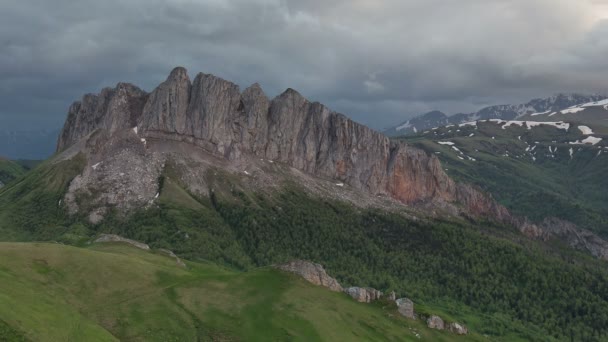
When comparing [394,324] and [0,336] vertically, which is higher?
[0,336]

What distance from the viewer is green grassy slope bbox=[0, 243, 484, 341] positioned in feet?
280

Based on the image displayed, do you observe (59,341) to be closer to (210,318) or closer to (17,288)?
(17,288)

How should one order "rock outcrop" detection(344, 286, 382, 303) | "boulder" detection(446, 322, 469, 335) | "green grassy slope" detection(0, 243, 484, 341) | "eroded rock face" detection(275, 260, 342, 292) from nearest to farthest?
"green grassy slope" detection(0, 243, 484, 341), "eroded rock face" detection(275, 260, 342, 292), "rock outcrop" detection(344, 286, 382, 303), "boulder" detection(446, 322, 469, 335)

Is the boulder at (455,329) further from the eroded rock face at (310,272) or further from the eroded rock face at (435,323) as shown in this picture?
the eroded rock face at (310,272)

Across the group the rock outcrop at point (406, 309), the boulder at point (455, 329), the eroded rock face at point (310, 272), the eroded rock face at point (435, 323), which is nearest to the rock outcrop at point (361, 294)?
the eroded rock face at point (310, 272)

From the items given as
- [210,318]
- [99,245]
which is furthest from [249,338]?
[99,245]

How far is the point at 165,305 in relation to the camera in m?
100

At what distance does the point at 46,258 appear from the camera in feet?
355

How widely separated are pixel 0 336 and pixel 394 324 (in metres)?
78.1

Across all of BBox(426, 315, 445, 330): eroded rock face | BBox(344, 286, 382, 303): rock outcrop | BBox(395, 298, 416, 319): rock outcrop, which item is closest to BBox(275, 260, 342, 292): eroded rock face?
BBox(344, 286, 382, 303): rock outcrop

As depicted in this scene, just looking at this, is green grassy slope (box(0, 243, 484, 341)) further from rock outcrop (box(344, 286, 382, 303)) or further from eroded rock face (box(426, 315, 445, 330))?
eroded rock face (box(426, 315, 445, 330))

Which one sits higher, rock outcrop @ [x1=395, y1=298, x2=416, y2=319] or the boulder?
rock outcrop @ [x1=395, y1=298, x2=416, y2=319]

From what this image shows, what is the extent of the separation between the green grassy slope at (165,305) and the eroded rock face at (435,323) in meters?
2.40

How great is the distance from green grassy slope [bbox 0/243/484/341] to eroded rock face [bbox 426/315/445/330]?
2.40 metres
